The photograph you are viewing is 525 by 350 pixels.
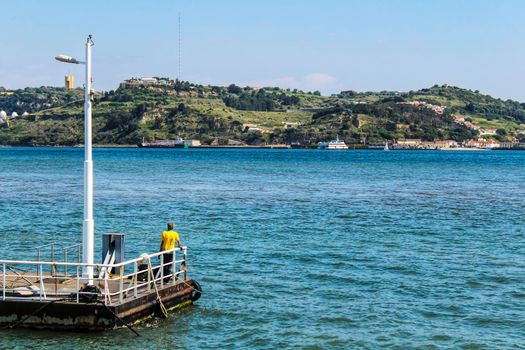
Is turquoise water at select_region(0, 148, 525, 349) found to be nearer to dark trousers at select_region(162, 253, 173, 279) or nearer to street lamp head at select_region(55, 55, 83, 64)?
dark trousers at select_region(162, 253, 173, 279)

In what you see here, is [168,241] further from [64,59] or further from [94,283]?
[64,59]

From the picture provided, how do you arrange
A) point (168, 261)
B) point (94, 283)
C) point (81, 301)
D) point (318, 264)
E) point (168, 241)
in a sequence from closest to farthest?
point (81, 301) → point (94, 283) → point (168, 241) → point (168, 261) → point (318, 264)

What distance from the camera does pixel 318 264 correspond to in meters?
32.1

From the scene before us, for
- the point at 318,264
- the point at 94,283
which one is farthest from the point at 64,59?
the point at 318,264

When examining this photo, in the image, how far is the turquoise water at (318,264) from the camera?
21.3m

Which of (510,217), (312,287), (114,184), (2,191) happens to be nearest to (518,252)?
(312,287)

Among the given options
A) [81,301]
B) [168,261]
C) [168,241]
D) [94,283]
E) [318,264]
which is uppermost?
[168,241]

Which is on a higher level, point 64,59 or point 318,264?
point 64,59

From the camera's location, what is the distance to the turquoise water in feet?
69.9

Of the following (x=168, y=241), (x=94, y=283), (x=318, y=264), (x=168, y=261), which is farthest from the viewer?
(x=318, y=264)

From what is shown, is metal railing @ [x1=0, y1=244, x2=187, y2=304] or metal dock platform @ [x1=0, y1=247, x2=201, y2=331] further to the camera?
metal railing @ [x1=0, y1=244, x2=187, y2=304]

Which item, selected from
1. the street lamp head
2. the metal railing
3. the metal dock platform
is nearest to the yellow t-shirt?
the metal railing

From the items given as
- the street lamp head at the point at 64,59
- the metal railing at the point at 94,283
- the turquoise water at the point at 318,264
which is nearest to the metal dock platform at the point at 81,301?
the metal railing at the point at 94,283

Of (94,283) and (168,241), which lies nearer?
(94,283)
